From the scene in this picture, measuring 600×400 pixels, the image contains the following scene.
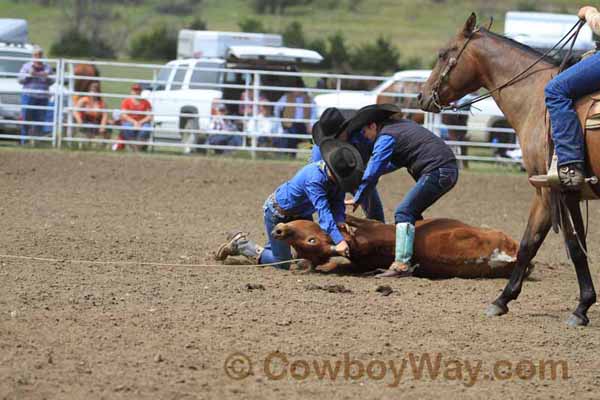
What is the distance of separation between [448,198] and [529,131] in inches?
261

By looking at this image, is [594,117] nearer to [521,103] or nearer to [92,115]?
[521,103]

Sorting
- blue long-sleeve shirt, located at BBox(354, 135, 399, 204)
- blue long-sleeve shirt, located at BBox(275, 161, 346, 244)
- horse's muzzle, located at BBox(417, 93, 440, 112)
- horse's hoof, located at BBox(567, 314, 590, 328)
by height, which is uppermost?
horse's muzzle, located at BBox(417, 93, 440, 112)

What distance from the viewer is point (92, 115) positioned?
1711 cm

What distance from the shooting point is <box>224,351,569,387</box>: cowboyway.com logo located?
494 cm

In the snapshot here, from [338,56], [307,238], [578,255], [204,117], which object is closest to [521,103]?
[578,255]

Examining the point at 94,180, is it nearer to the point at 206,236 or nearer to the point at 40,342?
the point at 206,236

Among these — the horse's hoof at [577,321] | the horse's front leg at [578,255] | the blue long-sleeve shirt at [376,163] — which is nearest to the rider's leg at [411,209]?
the blue long-sleeve shirt at [376,163]

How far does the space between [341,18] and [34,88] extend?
3421 centimetres

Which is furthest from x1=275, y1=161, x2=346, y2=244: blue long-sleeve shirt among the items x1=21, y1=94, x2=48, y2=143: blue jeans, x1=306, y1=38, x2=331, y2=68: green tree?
x1=306, y1=38, x2=331, y2=68: green tree

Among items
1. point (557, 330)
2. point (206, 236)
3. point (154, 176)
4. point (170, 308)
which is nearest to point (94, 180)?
point (154, 176)

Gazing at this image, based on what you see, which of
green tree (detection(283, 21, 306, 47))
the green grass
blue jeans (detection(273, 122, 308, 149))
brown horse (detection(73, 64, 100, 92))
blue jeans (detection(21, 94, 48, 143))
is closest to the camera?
blue jeans (detection(21, 94, 48, 143))

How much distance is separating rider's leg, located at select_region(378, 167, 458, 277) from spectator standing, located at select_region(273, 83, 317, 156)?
907 centimetres

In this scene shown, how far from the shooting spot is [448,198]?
13289 mm

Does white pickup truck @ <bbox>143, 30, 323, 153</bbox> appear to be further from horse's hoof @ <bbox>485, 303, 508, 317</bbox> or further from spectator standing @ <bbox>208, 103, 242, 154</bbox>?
horse's hoof @ <bbox>485, 303, 508, 317</bbox>
